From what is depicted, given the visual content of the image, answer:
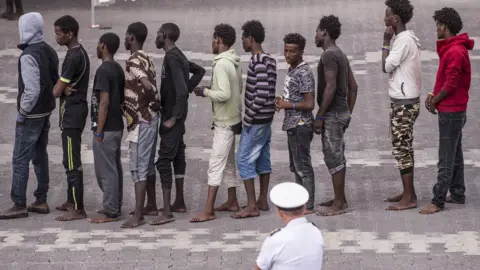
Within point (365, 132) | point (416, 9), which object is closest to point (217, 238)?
point (365, 132)

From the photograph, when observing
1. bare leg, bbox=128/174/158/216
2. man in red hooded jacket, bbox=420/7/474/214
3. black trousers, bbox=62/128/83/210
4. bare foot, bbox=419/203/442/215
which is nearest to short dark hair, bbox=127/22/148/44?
black trousers, bbox=62/128/83/210

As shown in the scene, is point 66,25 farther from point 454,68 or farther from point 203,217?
point 454,68

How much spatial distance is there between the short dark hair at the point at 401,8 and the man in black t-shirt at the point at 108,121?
2.50m

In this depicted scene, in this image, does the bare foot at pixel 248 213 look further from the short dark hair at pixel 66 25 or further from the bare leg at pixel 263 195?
the short dark hair at pixel 66 25

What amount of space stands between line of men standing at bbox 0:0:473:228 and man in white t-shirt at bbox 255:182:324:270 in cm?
413

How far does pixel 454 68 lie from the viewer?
10.5m

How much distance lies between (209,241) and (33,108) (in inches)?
82.8

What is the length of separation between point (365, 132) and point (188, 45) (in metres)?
5.91

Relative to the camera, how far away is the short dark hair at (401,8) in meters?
10.8

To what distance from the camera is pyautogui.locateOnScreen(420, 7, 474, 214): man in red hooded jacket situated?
10.5 meters

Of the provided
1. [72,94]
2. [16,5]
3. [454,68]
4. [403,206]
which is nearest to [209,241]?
[72,94]

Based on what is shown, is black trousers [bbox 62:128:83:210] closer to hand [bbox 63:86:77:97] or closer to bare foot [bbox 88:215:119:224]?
bare foot [bbox 88:215:119:224]

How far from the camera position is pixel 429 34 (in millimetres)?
20312

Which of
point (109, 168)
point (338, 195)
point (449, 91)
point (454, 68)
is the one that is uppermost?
point (454, 68)
